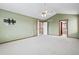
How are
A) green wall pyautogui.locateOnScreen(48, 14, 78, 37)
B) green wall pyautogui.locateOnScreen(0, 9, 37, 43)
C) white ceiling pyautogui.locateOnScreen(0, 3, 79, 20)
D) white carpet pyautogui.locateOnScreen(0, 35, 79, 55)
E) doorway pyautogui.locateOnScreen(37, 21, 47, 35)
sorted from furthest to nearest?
1. doorway pyautogui.locateOnScreen(37, 21, 47, 35)
2. green wall pyautogui.locateOnScreen(48, 14, 78, 37)
3. green wall pyautogui.locateOnScreen(0, 9, 37, 43)
4. white ceiling pyautogui.locateOnScreen(0, 3, 79, 20)
5. white carpet pyautogui.locateOnScreen(0, 35, 79, 55)

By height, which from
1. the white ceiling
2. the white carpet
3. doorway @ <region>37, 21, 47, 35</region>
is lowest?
the white carpet

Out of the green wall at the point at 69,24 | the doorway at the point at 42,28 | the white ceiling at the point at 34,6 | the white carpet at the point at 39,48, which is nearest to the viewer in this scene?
the white carpet at the point at 39,48

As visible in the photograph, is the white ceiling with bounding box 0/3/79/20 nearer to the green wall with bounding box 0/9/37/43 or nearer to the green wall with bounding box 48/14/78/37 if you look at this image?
the green wall with bounding box 0/9/37/43

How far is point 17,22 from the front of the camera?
8.12 meters

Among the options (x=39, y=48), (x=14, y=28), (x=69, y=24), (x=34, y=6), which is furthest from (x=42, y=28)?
(x=39, y=48)

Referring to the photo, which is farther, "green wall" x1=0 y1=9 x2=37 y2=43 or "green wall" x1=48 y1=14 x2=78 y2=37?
"green wall" x1=48 y1=14 x2=78 y2=37

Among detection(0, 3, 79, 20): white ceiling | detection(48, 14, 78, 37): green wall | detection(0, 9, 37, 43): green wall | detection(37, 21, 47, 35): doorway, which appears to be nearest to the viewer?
detection(0, 3, 79, 20): white ceiling

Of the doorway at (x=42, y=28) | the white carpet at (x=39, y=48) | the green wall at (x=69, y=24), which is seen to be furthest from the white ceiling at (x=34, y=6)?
the doorway at (x=42, y=28)

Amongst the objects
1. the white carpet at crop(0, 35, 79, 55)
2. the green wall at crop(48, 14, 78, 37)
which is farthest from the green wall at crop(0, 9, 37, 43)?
the green wall at crop(48, 14, 78, 37)

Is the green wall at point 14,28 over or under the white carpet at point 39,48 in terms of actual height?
over

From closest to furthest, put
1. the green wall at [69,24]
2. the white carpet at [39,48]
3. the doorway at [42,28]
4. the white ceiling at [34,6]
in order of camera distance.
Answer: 1. the white carpet at [39,48]
2. the white ceiling at [34,6]
3. the green wall at [69,24]
4. the doorway at [42,28]

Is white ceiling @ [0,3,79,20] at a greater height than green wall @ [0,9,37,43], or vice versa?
white ceiling @ [0,3,79,20]

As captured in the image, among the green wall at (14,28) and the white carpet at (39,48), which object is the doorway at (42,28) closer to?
the green wall at (14,28)

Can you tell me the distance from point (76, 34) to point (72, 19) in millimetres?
1601
